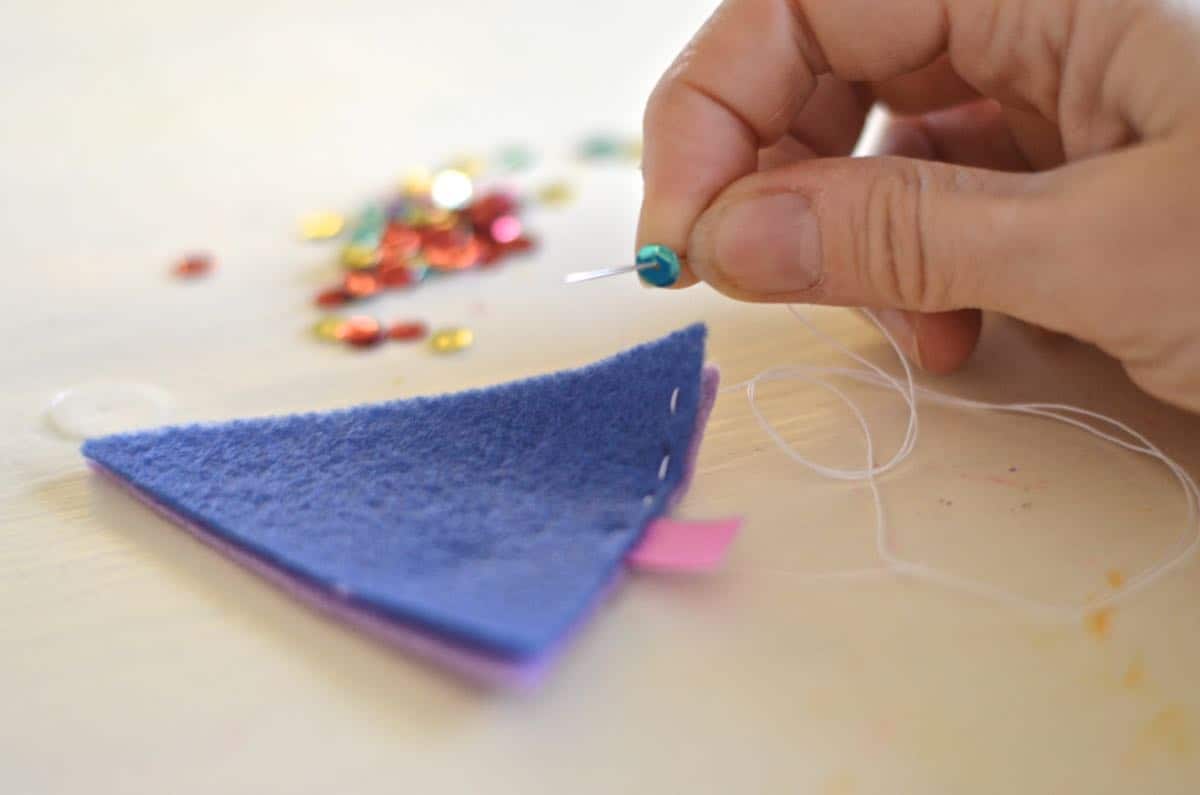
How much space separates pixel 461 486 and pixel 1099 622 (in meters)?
0.45

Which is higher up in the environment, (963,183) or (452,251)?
(963,183)

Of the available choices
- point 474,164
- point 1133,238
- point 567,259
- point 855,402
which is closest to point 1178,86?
point 1133,238

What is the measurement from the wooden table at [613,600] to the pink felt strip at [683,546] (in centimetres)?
2

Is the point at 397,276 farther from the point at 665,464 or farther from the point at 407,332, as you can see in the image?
the point at 665,464

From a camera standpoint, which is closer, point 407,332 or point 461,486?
point 461,486

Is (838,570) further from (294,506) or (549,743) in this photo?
(294,506)

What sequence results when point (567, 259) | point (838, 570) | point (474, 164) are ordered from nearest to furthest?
point (838, 570), point (567, 259), point (474, 164)

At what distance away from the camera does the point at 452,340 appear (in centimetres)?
104

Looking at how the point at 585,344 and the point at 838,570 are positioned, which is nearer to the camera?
the point at 838,570

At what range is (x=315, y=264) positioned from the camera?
120cm

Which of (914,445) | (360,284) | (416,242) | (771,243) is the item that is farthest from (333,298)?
(914,445)

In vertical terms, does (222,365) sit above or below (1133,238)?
below

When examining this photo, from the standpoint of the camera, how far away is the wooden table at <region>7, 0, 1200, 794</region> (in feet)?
2.02

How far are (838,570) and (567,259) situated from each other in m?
0.57
